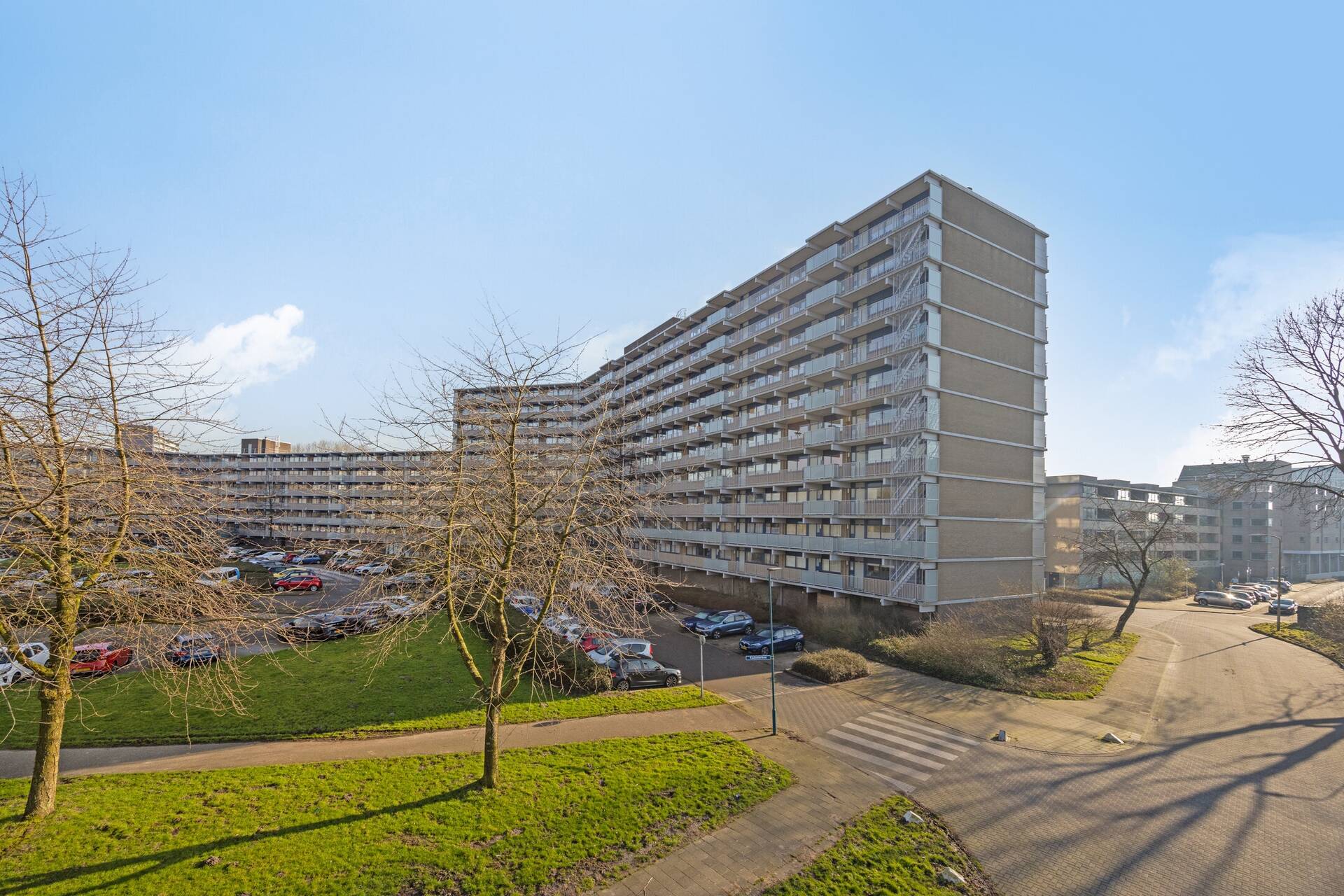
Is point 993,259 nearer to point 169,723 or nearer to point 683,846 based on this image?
point 683,846

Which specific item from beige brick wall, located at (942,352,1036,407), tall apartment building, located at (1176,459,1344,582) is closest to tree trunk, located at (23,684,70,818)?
beige brick wall, located at (942,352,1036,407)

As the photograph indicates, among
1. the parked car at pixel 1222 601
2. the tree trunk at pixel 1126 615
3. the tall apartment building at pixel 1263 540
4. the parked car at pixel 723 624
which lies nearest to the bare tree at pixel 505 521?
the parked car at pixel 723 624

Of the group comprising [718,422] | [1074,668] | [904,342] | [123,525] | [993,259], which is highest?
[993,259]

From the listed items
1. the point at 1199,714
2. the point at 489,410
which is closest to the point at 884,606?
the point at 1199,714

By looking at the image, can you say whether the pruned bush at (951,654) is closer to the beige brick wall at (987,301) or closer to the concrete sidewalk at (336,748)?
the concrete sidewalk at (336,748)

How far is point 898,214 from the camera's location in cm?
3366

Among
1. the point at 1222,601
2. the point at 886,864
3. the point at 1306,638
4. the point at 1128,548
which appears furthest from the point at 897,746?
the point at 1222,601

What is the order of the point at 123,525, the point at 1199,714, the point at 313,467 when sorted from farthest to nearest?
the point at 313,467 → the point at 1199,714 → the point at 123,525

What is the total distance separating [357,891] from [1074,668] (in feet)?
90.2

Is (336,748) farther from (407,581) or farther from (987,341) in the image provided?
(987,341)

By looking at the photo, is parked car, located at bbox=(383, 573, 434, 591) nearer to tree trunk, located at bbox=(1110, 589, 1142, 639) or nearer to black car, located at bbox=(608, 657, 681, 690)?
black car, located at bbox=(608, 657, 681, 690)

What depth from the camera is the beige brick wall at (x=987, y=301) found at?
32656 mm

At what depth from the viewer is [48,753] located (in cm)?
1058

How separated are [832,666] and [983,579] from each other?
14777 mm
